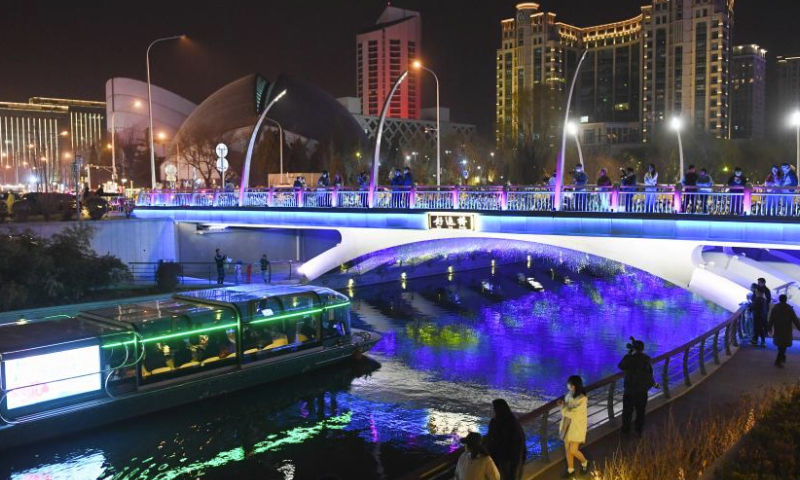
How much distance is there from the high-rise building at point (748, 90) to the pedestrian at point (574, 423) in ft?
543

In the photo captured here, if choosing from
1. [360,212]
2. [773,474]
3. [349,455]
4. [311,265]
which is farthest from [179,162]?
[773,474]

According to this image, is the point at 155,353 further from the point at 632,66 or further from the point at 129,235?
the point at 632,66

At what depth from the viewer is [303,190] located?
36.2 m

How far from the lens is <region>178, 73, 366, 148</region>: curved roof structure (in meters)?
99.1

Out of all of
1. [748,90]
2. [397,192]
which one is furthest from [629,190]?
[748,90]

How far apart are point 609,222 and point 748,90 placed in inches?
6316

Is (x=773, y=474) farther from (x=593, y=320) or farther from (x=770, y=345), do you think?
(x=593, y=320)

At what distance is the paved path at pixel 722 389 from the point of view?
1152cm

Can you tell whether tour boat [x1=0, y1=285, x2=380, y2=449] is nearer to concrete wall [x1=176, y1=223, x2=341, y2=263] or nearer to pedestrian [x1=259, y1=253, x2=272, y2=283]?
pedestrian [x1=259, y1=253, x2=272, y2=283]

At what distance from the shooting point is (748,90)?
540 ft

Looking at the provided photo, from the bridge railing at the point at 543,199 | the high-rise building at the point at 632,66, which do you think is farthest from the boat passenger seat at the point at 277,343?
the high-rise building at the point at 632,66

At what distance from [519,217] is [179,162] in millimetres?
78524

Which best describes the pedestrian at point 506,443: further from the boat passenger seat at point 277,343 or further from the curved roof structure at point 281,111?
the curved roof structure at point 281,111

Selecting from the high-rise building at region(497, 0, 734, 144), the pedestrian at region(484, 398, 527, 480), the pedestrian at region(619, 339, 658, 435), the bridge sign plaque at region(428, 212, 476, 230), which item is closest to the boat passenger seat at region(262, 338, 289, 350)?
the bridge sign plaque at region(428, 212, 476, 230)
